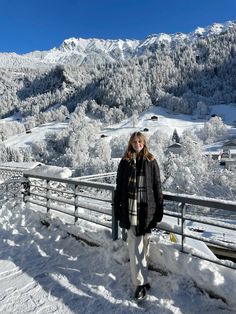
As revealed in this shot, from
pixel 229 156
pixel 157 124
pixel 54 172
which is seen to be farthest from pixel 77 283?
pixel 157 124

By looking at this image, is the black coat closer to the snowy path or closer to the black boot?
the black boot

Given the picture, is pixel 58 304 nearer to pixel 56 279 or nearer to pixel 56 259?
pixel 56 279

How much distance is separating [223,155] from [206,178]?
30272mm

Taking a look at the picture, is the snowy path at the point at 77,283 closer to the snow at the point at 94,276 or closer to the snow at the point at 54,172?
the snow at the point at 94,276

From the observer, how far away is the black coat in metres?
4.68

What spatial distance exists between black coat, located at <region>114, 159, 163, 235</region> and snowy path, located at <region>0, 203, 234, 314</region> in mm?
858

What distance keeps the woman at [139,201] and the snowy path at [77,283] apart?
0.97 feet

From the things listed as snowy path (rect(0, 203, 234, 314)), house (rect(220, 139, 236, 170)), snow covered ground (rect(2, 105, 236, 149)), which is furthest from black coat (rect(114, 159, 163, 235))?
snow covered ground (rect(2, 105, 236, 149))

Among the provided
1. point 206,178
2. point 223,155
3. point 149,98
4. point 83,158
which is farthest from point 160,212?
point 149,98

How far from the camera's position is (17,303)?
4691mm

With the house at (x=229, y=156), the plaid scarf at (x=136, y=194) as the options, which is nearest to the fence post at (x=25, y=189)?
the plaid scarf at (x=136, y=194)

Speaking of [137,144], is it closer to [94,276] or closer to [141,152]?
[141,152]

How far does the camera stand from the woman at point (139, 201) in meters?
4.66

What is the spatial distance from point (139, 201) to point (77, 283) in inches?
63.9
